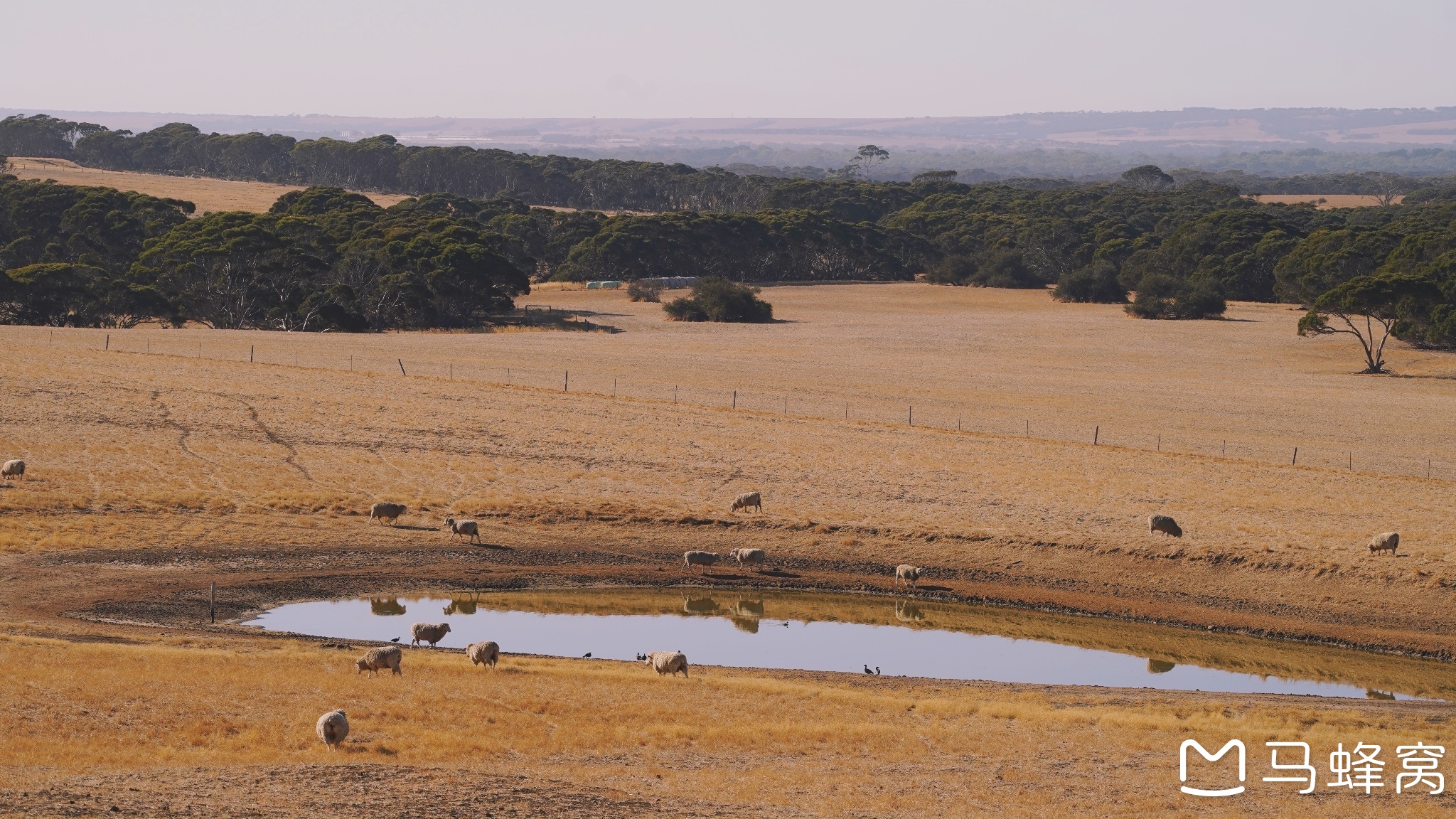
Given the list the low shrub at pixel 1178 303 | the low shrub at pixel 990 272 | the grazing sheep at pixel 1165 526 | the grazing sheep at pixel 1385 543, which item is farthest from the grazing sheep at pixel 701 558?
the low shrub at pixel 990 272

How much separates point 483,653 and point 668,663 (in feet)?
10.6

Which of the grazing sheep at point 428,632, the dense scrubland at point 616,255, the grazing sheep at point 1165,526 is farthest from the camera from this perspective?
the dense scrubland at point 616,255

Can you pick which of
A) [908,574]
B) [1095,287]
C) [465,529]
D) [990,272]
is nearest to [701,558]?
[908,574]

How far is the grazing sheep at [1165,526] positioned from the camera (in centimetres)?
3578

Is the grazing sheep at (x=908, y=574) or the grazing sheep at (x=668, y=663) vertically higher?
the grazing sheep at (x=668, y=663)

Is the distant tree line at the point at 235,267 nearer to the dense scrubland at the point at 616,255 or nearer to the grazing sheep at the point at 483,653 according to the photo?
the dense scrubland at the point at 616,255

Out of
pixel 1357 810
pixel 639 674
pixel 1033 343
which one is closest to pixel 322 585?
pixel 639 674

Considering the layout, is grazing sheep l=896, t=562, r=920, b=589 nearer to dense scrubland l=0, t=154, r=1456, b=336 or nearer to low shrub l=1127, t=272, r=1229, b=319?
dense scrubland l=0, t=154, r=1456, b=336

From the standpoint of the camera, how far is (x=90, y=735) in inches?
651

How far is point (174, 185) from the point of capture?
542ft

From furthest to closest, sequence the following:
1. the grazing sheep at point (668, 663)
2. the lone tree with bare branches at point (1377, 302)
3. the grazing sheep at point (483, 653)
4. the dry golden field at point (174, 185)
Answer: the dry golden field at point (174, 185), the lone tree with bare branches at point (1377, 302), the grazing sheep at point (668, 663), the grazing sheep at point (483, 653)

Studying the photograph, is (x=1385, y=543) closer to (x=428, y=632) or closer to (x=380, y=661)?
(x=428, y=632)

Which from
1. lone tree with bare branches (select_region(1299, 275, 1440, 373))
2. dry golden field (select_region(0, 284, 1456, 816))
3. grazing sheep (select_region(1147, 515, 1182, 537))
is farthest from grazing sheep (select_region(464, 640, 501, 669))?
lone tree with bare branches (select_region(1299, 275, 1440, 373))

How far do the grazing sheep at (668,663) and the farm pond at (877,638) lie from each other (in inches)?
108
